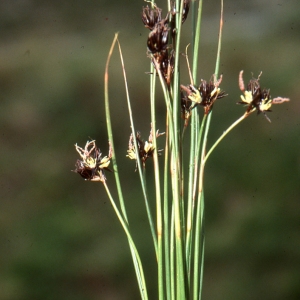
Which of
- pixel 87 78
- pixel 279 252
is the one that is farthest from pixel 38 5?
pixel 279 252

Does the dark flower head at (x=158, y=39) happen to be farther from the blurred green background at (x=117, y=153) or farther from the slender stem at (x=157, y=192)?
the blurred green background at (x=117, y=153)

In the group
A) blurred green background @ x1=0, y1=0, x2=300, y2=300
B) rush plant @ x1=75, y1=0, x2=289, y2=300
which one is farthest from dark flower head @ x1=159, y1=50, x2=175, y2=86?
blurred green background @ x1=0, y1=0, x2=300, y2=300

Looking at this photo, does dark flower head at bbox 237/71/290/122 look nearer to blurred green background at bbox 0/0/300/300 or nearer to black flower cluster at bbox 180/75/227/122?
black flower cluster at bbox 180/75/227/122

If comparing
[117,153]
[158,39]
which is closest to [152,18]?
[158,39]

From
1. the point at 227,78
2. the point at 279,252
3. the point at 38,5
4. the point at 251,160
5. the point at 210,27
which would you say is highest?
the point at 38,5

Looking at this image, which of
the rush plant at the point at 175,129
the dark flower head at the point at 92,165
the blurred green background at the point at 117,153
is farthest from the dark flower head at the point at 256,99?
the blurred green background at the point at 117,153

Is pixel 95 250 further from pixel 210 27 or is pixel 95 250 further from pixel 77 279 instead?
pixel 210 27
